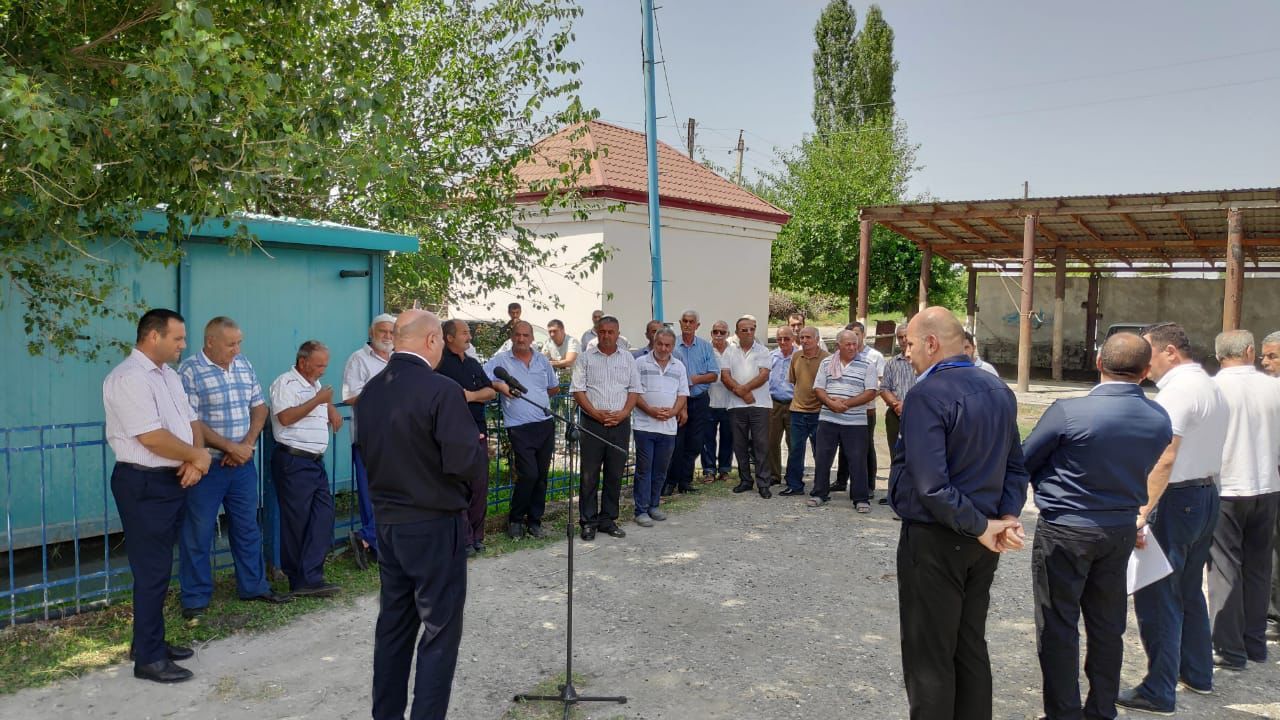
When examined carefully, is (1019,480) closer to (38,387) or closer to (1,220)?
(1,220)

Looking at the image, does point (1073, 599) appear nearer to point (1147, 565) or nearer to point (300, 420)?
point (1147, 565)

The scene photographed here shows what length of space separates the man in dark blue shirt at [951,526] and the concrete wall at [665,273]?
9.58 m

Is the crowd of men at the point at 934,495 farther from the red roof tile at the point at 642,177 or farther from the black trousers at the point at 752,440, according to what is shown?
the red roof tile at the point at 642,177

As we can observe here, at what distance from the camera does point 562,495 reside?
352 inches

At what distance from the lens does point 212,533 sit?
5457 millimetres

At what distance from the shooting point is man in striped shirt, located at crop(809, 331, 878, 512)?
338 inches

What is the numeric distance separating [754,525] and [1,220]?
19.8ft

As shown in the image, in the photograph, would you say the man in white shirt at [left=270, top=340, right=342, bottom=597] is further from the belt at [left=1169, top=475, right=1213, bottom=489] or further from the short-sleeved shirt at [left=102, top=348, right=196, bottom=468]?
the belt at [left=1169, top=475, right=1213, bottom=489]

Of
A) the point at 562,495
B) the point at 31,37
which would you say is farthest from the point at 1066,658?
the point at 31,37

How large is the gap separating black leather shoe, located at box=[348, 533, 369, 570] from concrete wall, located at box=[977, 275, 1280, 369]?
774 inches

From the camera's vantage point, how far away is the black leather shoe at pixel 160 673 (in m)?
4.50

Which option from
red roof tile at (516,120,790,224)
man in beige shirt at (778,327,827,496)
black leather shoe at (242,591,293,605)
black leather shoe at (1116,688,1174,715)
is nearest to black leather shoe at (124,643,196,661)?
black leather shoe at (242,591,293,605)

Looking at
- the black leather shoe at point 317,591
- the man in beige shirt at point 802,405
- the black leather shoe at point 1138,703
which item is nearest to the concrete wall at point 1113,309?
the man in beige shirt at point 802,405

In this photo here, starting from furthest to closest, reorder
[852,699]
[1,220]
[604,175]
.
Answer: [604,175], [1,220], [852,699]
